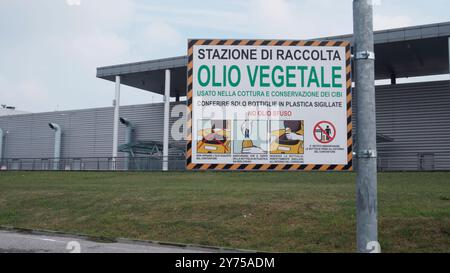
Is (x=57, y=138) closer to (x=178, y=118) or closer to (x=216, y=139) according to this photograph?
(x=178, y=118)

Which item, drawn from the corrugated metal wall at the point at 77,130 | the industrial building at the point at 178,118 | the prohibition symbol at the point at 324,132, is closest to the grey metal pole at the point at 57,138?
the industrial building at the point at 178,118

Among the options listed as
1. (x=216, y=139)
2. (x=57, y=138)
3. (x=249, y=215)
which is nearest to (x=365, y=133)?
(x=216, y=139)

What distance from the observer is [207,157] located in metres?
3.98

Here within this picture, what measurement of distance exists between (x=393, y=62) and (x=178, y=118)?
17078 mm

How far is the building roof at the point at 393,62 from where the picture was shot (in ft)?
90.6

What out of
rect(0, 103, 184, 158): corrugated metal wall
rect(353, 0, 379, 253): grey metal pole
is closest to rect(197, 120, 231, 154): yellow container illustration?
rect(353, 0, 379, 253): grey metal pole

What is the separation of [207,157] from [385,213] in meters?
9.58

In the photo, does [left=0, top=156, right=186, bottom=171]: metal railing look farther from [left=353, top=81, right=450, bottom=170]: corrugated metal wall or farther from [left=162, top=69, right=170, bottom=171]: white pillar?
[left=353, top=81, right=450, bottom=170]: corrugated metal wall

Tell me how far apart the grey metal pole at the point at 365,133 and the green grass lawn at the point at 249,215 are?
→ 7.35 metres

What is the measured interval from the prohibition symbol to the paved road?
24.2 ft

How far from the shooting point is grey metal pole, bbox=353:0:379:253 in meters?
3.37

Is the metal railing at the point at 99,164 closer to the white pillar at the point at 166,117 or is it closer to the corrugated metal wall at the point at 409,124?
the white pillar at the point at 166,117

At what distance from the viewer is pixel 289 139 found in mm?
3959

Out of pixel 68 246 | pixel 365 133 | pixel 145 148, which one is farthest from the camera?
pixel 145 148
